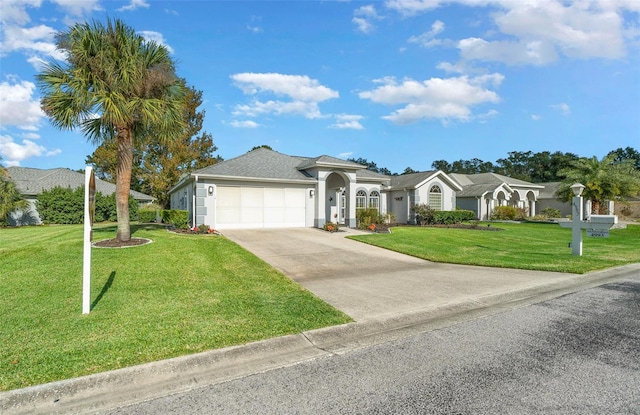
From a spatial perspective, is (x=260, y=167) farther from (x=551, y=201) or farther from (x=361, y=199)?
(x=551, y=201)

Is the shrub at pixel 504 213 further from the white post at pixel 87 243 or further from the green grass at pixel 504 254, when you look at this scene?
the white post at pixel 87 243

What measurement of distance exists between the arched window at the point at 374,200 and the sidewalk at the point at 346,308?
11.9m

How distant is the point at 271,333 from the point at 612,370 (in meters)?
3.70

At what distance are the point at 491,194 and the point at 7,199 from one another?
37.4 metres

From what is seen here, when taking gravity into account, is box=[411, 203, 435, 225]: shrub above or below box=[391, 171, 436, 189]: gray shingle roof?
below

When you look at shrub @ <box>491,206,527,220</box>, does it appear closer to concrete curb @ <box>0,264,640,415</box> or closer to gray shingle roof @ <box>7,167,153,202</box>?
concrete curb @ <box>0,264,640,415</box>

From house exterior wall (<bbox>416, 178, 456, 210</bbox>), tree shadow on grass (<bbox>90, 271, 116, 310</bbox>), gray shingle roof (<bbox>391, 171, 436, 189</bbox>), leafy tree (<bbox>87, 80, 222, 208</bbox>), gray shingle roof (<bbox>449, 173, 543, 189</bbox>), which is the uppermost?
leafy tree (<bbox>87, 80, 222, 208</bbox>)

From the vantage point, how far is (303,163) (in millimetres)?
20641

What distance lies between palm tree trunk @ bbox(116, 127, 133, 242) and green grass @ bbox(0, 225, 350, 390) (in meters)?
1.99

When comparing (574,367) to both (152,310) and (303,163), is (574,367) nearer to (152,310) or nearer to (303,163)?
(152,310)

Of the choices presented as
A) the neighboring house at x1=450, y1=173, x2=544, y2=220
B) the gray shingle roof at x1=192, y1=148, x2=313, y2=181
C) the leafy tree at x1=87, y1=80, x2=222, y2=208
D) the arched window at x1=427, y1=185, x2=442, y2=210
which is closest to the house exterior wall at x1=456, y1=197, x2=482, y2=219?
the neighboring house at x1=450, y1=173, x2=544, y2=220

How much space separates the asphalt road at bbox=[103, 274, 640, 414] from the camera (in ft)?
9.51

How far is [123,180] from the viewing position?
11445 millimetres

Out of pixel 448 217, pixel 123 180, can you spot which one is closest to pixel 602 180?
pixel 448 217
